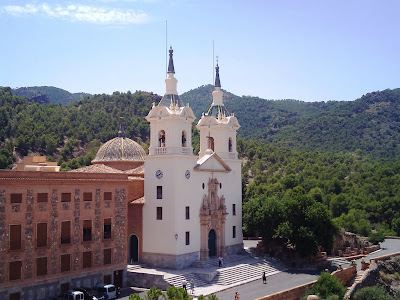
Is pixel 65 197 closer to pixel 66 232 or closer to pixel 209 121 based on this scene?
pixel 66 232

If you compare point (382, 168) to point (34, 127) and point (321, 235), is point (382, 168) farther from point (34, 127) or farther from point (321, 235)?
point (34, 127)

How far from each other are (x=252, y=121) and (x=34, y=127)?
101184mm

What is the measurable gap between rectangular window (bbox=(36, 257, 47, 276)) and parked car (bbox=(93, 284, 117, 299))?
12.7ft

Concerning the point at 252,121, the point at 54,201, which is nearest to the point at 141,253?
the point at 54,201

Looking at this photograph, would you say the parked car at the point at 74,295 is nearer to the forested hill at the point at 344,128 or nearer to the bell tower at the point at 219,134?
the bell tower at the point at 219,134

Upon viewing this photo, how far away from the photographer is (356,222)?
202 ft

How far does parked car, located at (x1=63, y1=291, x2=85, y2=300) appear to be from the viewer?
29.4 m

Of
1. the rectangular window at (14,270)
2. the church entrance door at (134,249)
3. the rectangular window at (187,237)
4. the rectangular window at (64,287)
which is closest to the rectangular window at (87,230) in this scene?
the rectangular window at (64,287)

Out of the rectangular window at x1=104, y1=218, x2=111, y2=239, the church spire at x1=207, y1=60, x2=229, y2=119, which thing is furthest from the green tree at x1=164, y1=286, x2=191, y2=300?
the church spire at x1=207, y1=60, x2=229, y2=119

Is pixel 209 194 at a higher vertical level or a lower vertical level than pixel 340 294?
higher

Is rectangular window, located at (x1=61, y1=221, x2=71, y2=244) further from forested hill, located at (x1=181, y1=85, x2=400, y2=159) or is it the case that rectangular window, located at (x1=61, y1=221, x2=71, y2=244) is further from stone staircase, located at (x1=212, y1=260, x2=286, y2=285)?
forested hill, located at (x1=181, y1=85, x2=400, y2=159)

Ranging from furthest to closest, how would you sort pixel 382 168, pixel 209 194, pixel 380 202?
pixel 382 168 → pixel 380 202 → pixel 209 194

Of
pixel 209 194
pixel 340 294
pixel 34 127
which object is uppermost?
pixel 34 127

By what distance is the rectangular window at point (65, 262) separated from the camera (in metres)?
31.1
